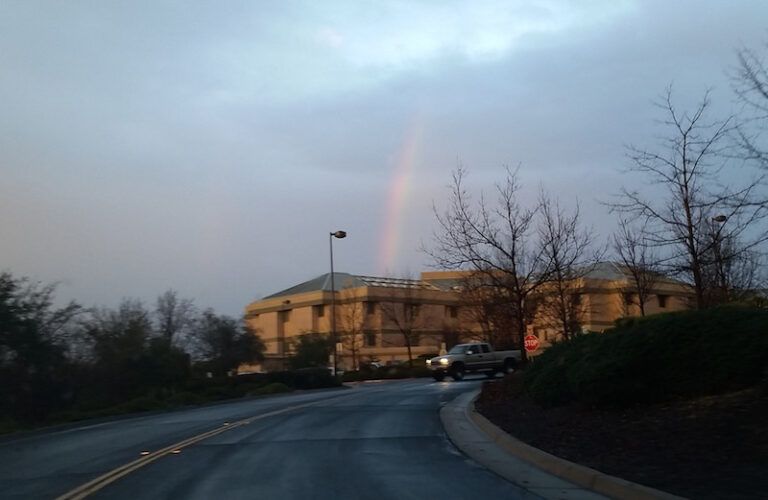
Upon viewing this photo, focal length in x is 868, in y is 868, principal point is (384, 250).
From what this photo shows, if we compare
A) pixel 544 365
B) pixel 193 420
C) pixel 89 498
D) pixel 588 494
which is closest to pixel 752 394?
pixel 588 494

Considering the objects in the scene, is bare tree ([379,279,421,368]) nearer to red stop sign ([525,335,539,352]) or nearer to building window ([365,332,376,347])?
building window ([365,332,376,347])

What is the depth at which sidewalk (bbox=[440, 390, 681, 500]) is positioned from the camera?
10.0 m

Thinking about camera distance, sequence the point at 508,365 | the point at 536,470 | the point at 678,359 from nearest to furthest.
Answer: the point at 536,470 → the point at 678,359 → the point at 508,365

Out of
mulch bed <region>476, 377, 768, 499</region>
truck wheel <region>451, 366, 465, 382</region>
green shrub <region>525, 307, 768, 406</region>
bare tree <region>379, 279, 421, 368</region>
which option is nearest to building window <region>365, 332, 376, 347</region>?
bare tree <region>379, 279, 421, 368</region>

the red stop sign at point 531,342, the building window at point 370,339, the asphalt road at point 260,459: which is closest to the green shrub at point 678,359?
the asphalt road at point 260,459

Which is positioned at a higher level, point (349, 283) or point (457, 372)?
point (349, 283)

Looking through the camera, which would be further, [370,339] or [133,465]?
[370,339]

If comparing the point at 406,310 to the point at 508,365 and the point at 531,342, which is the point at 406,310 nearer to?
the point at 508,365

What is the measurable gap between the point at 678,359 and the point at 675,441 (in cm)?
343

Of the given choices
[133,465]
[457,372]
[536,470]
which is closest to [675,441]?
[536,470]

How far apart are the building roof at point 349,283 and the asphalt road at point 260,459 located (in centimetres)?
6334

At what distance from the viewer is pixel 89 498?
36.2ft

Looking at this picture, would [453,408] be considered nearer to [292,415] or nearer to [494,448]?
[292,415]

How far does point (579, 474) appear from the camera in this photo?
1111 cm
